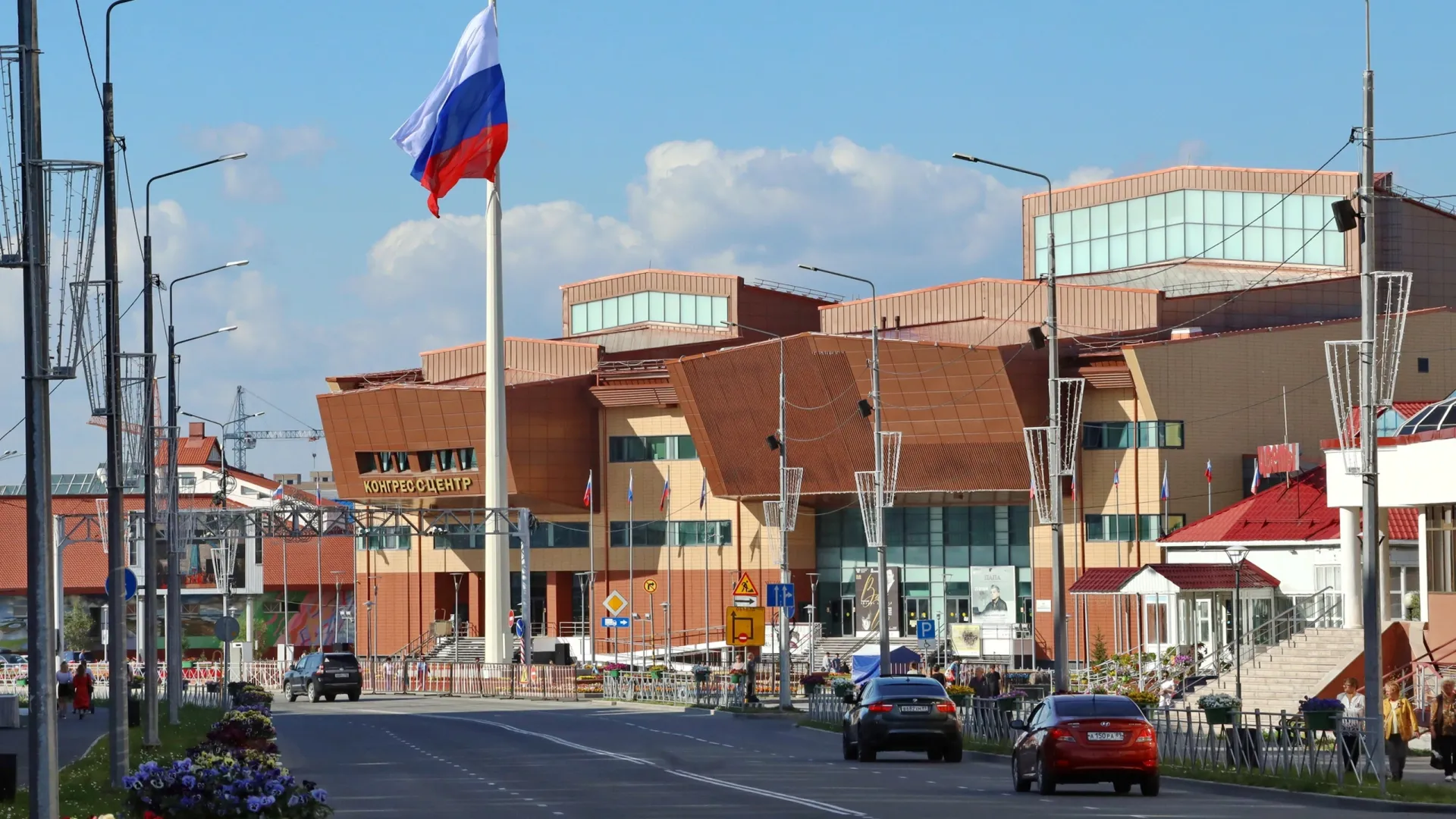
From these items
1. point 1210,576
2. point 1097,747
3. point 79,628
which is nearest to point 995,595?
point 1210,576

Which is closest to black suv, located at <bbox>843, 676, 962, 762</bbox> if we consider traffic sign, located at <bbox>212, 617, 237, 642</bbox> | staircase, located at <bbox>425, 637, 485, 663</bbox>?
traffic sign, located at <bbox>212, 617, 237, 642</bbox>

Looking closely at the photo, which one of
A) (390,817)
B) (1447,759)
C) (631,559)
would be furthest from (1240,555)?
(631,559)

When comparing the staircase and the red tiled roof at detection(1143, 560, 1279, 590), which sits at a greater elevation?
the red tiled roof at detection(1143, 560, 1279, 590)

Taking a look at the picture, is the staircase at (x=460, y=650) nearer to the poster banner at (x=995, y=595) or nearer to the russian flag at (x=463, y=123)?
the poster banner at (x=995, y=595)

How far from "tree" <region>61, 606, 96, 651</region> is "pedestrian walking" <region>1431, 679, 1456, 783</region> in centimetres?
11159

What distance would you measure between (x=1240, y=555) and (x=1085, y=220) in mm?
50076

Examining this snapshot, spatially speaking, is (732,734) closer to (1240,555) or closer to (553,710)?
(1240,555)

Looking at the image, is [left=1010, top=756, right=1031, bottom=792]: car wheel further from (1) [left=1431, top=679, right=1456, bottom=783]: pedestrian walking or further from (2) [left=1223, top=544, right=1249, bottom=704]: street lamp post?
(2) [left=1223, top=544, right=1249, bottom=704]: street lamp post

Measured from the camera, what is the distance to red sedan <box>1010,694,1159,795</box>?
2461 cm

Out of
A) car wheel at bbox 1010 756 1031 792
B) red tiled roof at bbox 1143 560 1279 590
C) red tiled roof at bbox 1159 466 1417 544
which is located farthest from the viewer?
red tiled roof at bbox 1159 466 1417 544

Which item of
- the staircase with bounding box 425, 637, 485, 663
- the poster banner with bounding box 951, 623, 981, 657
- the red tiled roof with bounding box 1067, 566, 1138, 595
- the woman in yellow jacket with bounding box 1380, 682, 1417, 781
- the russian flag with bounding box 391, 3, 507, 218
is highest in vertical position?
the russian flag with bounding box 391, 3, 507, 218

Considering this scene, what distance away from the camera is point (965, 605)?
91.8 m

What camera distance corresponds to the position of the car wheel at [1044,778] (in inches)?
977

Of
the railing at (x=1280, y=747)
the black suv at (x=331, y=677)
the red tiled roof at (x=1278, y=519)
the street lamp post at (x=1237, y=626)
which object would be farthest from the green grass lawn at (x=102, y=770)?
the red tiled roof at (x=1278, y=519)
